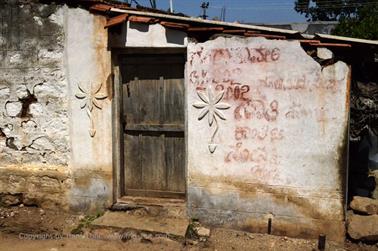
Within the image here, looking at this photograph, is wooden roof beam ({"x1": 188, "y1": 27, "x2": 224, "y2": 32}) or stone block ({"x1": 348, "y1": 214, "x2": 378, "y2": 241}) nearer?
stone block ({"x1": 348, "y1": 214, "x2": 378, "y2": 241})

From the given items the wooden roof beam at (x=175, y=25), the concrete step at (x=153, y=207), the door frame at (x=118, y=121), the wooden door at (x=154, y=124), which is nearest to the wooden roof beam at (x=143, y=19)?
the wooden roof beam at (x=175, y=25)

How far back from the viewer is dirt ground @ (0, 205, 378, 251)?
4.82 m

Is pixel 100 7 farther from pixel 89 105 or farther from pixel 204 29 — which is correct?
pixel 204 29

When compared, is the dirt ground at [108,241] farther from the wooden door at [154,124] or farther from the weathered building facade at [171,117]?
the wooden door at [154,124]

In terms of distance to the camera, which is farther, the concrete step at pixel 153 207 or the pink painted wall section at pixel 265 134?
the concrete step at pixel 153 207

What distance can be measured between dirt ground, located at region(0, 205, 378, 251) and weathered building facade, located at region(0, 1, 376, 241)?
6.0 inches

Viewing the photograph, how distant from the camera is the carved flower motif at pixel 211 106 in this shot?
499cm

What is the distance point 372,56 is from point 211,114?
1931 millimetres

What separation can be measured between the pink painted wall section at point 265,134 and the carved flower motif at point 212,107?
0.5 inches

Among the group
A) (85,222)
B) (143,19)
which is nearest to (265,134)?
(143,19)

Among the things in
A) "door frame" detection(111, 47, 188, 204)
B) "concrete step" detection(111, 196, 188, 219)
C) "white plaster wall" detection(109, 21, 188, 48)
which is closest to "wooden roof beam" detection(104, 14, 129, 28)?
"white plaster wall" detection(109, 21, 188, 48)

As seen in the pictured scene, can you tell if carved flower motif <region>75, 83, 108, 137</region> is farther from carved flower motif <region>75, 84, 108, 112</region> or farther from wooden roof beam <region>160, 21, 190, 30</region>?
wooden roof beam <region>160, 21, 190, 30</region>

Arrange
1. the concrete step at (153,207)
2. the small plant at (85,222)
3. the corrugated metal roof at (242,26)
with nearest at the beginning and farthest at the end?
1. the corrugated metal roof at (242,26)
2. the small plant at (85,222)
3. the concrete step at (153,207)

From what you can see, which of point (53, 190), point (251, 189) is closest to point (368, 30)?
point (251, 189)
